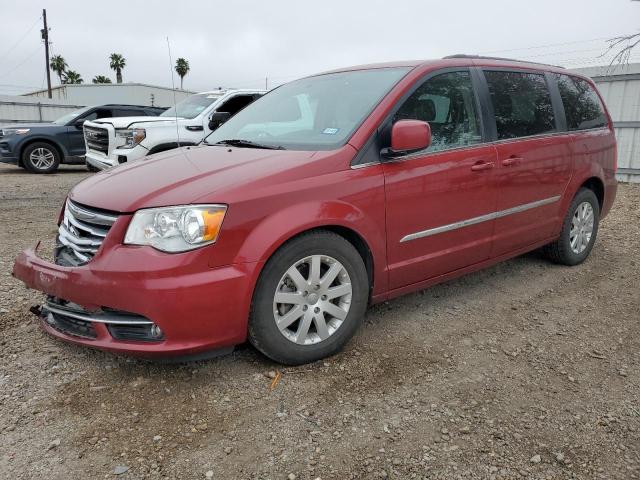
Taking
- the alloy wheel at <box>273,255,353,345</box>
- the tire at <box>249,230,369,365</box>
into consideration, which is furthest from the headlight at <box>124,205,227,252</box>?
the alloy wheel at <box>273,255,353,345</box>

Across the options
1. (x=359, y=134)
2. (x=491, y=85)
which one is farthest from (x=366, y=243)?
(x=491, y=85)

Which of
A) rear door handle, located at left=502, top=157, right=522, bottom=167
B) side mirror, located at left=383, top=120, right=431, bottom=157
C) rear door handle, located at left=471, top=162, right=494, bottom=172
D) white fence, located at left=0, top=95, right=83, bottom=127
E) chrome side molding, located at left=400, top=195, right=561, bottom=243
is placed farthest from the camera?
A: white fence, located at left=0, top=95, right=83, bottom=127

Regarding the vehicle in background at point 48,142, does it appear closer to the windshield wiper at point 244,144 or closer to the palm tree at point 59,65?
the windshield wiper at point 244,144

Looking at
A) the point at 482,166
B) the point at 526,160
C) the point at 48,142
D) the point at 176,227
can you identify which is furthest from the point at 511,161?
the point at 48,142

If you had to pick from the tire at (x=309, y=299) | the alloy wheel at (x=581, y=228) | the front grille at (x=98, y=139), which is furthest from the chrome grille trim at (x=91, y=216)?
the front grille at (x=98, y=139)

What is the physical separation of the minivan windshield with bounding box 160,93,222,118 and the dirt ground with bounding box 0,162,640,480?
18.3ft

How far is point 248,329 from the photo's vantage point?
2771 mm

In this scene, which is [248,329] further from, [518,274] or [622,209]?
[622,209]

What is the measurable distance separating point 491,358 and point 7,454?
2.50 m

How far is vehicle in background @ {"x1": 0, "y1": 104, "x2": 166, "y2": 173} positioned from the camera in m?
11.6

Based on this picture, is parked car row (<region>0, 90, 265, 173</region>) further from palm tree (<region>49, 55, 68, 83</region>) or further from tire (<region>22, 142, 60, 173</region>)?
palm tree (<region>49, 55, 68, 83</region>)

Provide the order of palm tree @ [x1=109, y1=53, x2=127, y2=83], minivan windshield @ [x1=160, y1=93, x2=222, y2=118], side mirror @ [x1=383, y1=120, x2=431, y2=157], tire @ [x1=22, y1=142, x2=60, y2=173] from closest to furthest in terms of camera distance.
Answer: side mirror @ [x1=383, y1=120, x2=431, y2=157], minivan windshield @ [x1=160, y1=93, x2=222, y2=118], tire @ [x1=22, y1=142, x2=60, y2=173], palm tree @ [x1=109, y1=53, x2=127, y2=83]

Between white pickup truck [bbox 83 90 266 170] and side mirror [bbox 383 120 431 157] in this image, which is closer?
side mirror [bbox 383 120 431 157]

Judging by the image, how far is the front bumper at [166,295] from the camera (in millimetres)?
2492
